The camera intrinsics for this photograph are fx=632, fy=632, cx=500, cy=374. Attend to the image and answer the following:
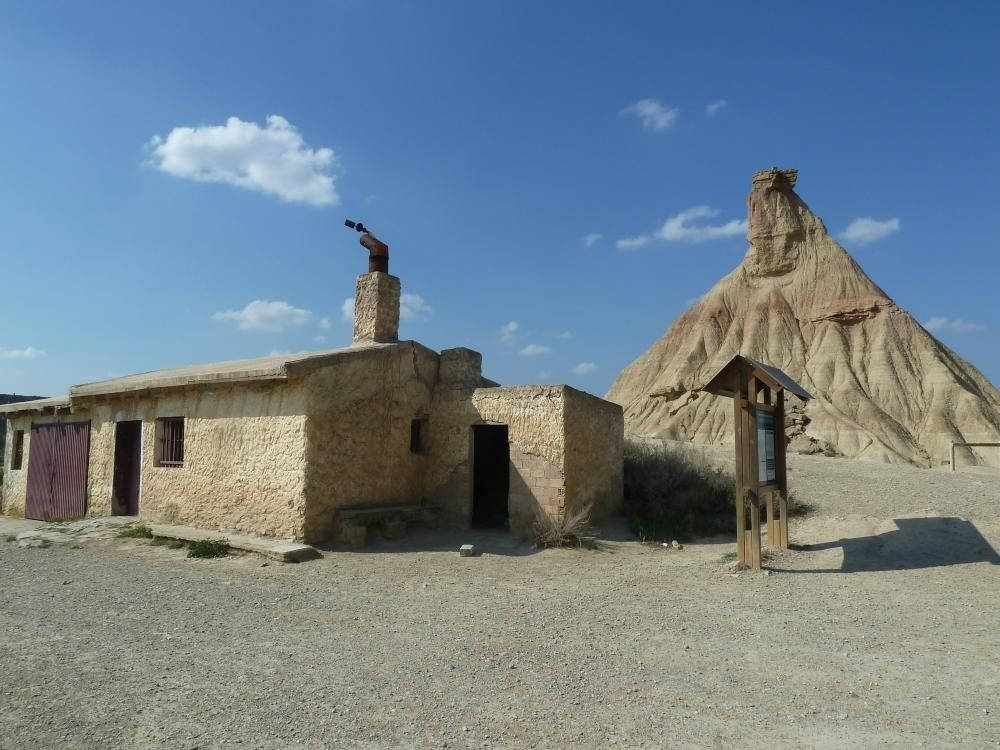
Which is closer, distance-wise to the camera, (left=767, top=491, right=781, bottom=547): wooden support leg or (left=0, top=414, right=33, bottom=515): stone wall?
(left=767, top=491, right=781, bottom=547): wooden support leg

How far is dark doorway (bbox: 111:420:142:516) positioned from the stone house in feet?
0.09

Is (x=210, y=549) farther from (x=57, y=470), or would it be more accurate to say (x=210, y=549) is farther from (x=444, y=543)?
(x=57, y=470)

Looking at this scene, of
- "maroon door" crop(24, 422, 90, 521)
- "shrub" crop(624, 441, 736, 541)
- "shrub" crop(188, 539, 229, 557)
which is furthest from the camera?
"maroon door" crop(24, 422, 90, 521)

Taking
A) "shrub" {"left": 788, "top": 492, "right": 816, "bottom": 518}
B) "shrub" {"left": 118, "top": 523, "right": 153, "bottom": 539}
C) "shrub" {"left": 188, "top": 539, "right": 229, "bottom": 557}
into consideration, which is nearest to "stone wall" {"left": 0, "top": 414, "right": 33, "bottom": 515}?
"shrub" {"left": 118, "top": 523, "right": 153, "bottom": 539}

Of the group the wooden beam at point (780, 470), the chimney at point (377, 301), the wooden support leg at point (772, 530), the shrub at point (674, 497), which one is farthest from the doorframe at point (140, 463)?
the wooden beam at point (780, 470)

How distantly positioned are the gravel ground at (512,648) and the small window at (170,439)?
7.88 ft

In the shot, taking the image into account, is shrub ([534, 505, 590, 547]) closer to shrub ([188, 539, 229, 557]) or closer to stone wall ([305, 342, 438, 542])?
stone wall ([305, 342, 438, 542])

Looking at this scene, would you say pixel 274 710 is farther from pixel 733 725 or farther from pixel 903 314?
pixel 903 314

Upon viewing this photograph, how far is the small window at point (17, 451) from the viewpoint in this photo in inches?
593

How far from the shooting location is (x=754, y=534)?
25.8ft

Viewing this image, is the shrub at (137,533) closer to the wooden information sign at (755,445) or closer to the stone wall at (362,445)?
the stone wall at (362,445)

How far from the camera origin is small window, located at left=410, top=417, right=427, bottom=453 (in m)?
11.6

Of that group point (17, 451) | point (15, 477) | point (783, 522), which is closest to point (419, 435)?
point (783, 522)

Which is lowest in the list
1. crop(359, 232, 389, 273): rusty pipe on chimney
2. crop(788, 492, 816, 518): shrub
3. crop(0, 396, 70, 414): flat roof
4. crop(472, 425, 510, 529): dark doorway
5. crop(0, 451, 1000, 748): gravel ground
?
crop(0, 451, 1000, 748): gravel ground
